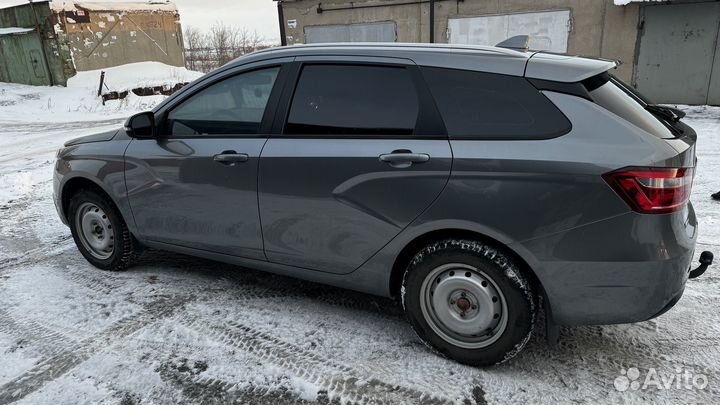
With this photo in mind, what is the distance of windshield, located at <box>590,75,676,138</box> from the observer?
7.89 feet

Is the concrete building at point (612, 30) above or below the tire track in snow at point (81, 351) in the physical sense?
above

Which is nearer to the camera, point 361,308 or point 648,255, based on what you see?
point 648,255

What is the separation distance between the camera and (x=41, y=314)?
11.3ft

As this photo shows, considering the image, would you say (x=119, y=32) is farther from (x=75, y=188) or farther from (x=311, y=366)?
(x=311, y=366)

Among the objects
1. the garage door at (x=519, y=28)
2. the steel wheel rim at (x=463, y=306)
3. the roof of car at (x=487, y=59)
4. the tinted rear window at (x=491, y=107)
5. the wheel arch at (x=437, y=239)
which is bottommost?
the steel wheel rim at (x=463, y=306)

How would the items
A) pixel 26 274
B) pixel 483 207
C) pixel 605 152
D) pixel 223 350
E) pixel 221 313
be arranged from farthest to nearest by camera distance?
pixel 26 274 < pixel 221 313 < pixel 223 350 < pixel 483 207 < pixel 605 152

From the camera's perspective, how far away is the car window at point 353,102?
9.12 feet

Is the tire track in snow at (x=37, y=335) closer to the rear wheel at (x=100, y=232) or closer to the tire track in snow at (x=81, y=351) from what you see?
the tire track in snow at (x=81, y=351)

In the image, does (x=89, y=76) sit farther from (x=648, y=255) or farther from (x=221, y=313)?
(x=648, y=255)

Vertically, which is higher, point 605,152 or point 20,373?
point 605,152

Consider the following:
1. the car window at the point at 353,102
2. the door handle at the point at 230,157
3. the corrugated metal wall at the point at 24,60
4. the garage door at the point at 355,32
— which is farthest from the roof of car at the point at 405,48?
the corrugated metal wall at the point at 24,60

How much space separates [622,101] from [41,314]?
387 centimetres

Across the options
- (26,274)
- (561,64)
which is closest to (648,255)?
(561,64)

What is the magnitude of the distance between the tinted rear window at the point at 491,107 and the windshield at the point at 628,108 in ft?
0.79
